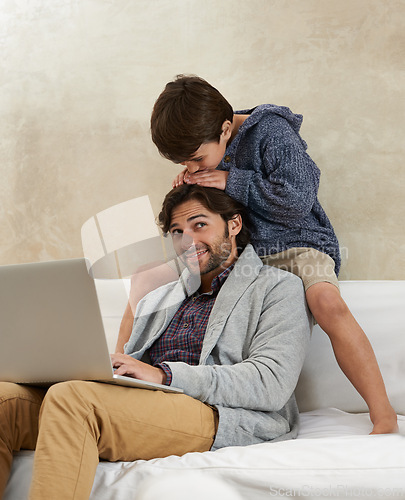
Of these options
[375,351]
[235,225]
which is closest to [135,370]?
[235,225]

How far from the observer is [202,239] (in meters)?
1.69

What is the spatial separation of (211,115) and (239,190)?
0.78 ft

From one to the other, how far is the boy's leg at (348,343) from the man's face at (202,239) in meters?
0.29

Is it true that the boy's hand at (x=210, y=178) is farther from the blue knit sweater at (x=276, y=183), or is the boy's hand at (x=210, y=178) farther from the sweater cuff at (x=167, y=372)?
the sweater cuff at (x=167, y=372)

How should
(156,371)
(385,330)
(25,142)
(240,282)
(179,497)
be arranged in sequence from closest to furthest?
(179,497) → (156,371) → (240,282) → (385,330) → (25,142)

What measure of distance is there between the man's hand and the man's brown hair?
1.85 ft

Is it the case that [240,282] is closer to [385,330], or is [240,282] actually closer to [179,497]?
[385,330]

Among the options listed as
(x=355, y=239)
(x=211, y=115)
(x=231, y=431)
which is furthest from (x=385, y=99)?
(x=231, y=431)

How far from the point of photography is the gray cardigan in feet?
4.31

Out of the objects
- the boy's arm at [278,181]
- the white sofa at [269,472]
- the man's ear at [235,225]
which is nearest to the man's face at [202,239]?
the man's ear at [235,225]

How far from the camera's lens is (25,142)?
242 centimetres

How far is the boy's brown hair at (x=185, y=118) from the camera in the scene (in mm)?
1609

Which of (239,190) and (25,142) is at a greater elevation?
(25,142)

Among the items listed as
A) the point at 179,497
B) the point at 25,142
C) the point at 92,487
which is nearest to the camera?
the point at 179,497
